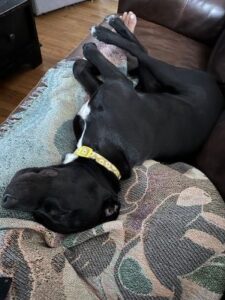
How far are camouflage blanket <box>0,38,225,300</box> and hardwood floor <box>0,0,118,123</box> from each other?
50.6 inches

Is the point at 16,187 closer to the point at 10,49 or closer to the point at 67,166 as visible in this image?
the point at 67,166

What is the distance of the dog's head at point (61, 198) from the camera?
87 cm

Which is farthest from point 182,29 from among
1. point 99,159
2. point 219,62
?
point 99,159

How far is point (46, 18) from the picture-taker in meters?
2.86

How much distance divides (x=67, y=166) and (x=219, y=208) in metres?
0.44

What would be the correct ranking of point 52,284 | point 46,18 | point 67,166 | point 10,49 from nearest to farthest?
point 52,284, point 67,166, point 10,49, point 46,18

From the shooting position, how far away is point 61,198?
2.94 ft

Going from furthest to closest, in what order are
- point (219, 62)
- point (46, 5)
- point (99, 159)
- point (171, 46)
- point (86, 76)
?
point (46, 5), point (171, 46), point (219, 62), point (86, 76), point (99, 159)

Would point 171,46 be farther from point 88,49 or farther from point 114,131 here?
point 114,131

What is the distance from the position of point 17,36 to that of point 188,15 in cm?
108

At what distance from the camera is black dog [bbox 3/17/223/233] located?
35.1 inches

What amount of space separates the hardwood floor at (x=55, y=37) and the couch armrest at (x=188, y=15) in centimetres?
85

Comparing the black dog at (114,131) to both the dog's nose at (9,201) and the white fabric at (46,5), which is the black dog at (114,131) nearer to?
the dog's nose at (9,201)

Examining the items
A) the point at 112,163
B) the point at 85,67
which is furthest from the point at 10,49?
the point at 112,163
